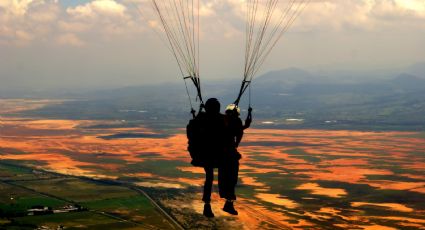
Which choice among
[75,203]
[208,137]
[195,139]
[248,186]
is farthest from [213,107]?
[248,186]

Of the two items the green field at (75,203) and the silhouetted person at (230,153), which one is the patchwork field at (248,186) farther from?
the silhouetted person at (230,153)

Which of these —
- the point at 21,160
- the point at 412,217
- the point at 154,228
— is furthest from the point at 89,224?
the point at 21,160

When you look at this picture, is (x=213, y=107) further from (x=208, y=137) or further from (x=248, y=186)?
(x=248, y=186)

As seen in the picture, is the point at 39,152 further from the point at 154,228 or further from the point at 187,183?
the point at 154,228

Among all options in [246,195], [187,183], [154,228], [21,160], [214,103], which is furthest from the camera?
[21,160]

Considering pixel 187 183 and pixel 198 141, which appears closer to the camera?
pixel 198 141

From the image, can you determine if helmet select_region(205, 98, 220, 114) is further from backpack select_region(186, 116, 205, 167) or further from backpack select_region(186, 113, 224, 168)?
backpack select_region(186, 116, 205, 167)
